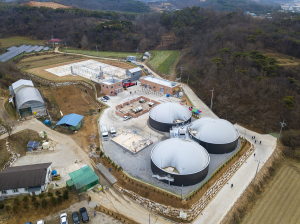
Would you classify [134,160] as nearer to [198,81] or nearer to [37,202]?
[37,202]

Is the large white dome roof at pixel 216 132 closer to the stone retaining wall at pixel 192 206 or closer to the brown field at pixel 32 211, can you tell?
the stone retaining wall at pixel 192 206

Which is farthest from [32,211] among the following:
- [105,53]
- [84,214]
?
[105,53]

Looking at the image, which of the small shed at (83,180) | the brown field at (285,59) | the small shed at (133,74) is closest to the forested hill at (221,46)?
the brown field at (285,59)

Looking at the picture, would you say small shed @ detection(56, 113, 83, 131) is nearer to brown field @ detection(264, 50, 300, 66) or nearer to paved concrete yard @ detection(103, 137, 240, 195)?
paved concrete yard @ detection(103, 137, 240, 195)

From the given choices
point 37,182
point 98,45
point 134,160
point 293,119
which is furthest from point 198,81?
point 98,45

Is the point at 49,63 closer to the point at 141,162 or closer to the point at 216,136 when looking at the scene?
the point at 141,162

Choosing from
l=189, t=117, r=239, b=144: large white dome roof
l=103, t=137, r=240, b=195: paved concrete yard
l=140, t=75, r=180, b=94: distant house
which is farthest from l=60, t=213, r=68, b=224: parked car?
l=140, t=75, r=180, b=94: distant house
